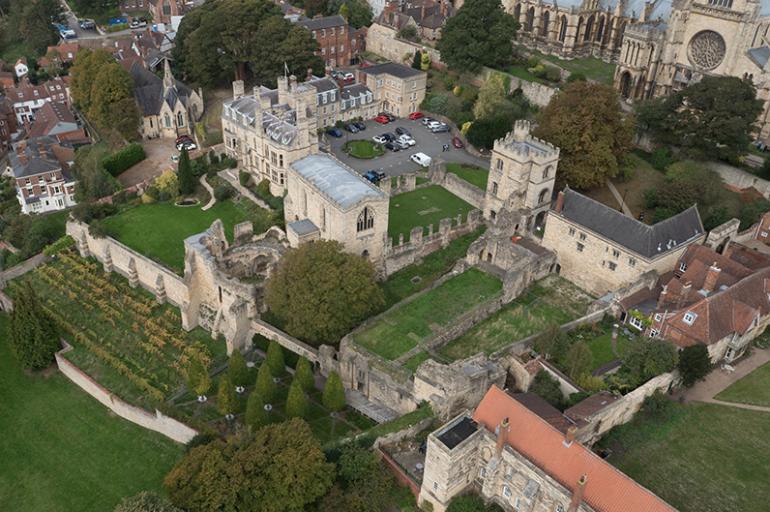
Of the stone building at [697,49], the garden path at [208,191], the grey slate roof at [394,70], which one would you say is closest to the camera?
the stone building at [697,49]

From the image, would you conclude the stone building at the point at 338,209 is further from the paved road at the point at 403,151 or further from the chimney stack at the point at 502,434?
the chimney stack at the point at 502,434

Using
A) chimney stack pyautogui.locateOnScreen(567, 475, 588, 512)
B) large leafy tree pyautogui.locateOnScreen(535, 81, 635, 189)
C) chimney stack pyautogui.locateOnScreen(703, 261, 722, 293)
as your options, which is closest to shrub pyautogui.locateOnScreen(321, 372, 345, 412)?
chimney stack pyautogui.locateOnScreen(567, 475, 588, 512)

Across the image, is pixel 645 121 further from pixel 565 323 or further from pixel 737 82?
pixel 565 323

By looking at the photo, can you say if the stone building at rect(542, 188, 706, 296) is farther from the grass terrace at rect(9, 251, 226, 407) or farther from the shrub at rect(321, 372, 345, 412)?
the grass terrace at rect(9, 251, 226, 407)

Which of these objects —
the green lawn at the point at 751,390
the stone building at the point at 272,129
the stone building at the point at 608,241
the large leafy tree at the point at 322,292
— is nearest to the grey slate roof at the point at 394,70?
the stone building at the point at 272,129

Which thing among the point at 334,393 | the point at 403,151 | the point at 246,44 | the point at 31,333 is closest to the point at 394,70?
the point at 403,151

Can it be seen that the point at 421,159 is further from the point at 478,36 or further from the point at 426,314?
the point at 426,314
